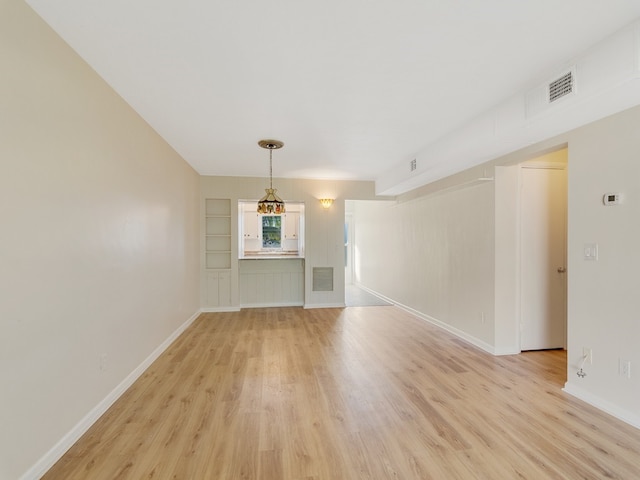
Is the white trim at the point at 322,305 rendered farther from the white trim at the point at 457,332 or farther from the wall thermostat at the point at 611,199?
the wall thermostat at the point at 611,199

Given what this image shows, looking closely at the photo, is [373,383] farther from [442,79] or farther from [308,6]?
[308,6]

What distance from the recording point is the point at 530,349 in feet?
11.3

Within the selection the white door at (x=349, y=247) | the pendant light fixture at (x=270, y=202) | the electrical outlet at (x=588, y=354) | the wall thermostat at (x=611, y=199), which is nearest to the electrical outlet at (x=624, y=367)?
the electrical outlet at (x=588, y=354)

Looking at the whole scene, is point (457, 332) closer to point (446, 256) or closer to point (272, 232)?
point (446, 256)

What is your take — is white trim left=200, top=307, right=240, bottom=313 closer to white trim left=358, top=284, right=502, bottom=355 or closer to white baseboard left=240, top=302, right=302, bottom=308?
white baseboard left=240, top=302, right=302, bottom=308

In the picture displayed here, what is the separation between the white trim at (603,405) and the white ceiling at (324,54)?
2.51m

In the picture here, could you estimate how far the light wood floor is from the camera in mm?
1666

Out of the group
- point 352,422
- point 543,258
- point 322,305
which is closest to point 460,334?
point 543,258

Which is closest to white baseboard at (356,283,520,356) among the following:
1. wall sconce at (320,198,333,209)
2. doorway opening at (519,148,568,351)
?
doorway opening at (519,148,568,351)

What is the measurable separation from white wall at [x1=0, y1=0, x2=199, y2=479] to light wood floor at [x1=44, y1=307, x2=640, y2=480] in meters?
0.36

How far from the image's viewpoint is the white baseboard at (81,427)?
1.58 metres

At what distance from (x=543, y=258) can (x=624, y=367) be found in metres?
1.58

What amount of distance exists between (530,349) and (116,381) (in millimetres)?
4315

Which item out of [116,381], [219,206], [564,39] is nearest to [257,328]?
[116,381]
